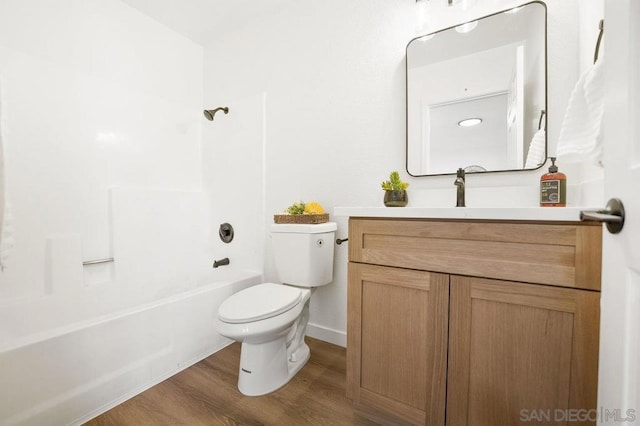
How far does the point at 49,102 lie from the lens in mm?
1526

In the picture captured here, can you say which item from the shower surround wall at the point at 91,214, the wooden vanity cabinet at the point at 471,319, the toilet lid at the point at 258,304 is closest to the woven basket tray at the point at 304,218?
the toilet lid at the point at 258,304

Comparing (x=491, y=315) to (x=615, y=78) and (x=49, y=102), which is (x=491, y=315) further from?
(x=49, y=102)

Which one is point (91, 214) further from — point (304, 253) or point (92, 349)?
point (304, 253)

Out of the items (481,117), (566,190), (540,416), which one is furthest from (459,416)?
(481,117)

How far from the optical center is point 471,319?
865mm

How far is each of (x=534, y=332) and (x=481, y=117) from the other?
3.36 ft

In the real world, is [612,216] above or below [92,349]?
above

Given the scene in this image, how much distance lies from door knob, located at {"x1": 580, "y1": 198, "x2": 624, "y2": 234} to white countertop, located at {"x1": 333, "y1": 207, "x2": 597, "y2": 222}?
25 centimetres

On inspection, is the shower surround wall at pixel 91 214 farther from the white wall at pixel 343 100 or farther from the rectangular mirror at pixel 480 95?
the rectangular mirror at pixel 480 95

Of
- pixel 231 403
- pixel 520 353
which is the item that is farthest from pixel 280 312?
pixel 520 353

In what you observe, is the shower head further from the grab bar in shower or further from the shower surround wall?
the grab bar in shower

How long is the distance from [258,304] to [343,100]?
131cm

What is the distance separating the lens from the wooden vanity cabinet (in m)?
0.74

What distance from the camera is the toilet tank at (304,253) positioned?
1.56m
